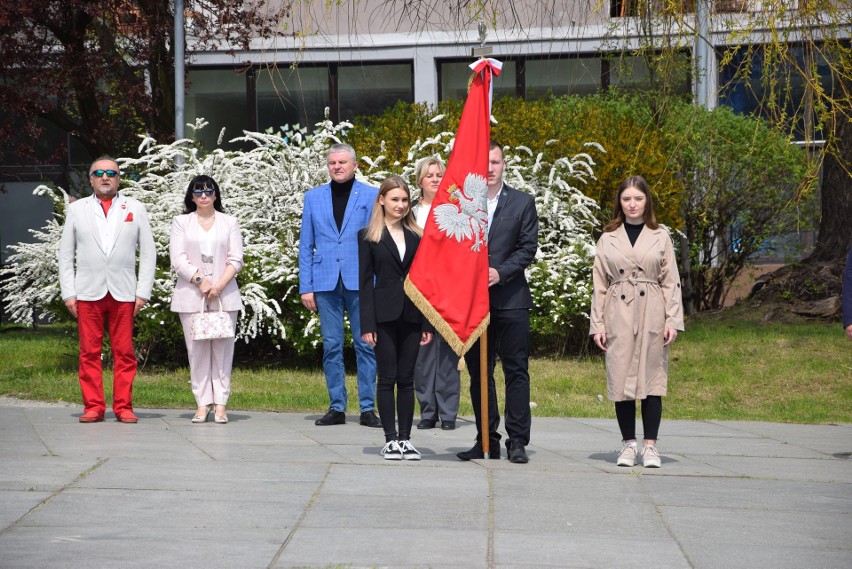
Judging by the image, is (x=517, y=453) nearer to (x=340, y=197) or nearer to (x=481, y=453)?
(x=481, y=453)

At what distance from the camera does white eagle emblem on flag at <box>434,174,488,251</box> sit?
7527 millimetres

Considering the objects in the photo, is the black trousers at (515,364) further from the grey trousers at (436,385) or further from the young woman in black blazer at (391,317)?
the grey trousers at (436,385)

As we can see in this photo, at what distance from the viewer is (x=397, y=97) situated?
80.2 feet

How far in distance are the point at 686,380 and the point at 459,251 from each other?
6.15 meters

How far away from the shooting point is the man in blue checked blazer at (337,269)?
31.2 ft

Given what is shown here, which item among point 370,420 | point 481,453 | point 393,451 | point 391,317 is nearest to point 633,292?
point 481,453

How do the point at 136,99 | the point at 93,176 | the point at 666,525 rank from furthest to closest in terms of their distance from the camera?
1. the point at 136,99
2. the point at 93,176
3. the point at 666,525

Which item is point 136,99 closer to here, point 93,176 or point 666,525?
point 93,176

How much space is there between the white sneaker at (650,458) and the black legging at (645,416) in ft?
0.23

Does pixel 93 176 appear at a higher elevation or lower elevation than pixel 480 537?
higher

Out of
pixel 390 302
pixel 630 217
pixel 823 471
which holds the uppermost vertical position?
pixel 630 217

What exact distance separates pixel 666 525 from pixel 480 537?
38.1 inches

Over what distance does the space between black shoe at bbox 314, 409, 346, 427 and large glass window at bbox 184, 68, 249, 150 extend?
15866mm

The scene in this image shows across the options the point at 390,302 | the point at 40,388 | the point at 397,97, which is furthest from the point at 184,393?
the point at 397,97
